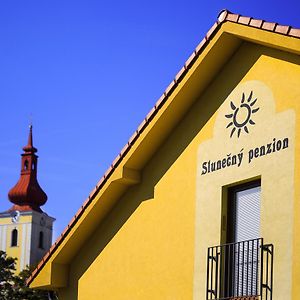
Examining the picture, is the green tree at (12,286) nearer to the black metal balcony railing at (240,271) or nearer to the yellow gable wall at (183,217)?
the yellow gable wall at (183,217)

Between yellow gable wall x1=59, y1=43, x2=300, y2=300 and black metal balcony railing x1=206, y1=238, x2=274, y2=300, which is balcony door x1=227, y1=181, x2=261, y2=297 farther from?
yellow gable wall x1=59, y1=43, x2=300, y2=300

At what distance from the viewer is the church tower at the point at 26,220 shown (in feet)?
442

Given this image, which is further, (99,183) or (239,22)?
(99,183)

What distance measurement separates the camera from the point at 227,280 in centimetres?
1594

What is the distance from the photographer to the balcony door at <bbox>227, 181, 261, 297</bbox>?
1544cm

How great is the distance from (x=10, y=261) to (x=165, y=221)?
6657cm

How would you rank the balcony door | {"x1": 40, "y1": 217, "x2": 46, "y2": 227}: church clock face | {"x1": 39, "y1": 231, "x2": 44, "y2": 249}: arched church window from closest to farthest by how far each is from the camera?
the balcony door
{"x1": 39, "y1": 231, "x2": 44, "y2": 249}: arched church window
{"x1": 40, "y1": 217, "x2": 46, "y2": 227}: church clock face

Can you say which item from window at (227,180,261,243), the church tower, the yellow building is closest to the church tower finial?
the church tower

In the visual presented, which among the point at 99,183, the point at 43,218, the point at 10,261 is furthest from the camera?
the point at 43,218

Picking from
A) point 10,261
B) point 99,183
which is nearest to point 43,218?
point 10,261

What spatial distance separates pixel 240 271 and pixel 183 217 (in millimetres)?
1822

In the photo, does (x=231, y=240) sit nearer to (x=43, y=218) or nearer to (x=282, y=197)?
(x=282, y=197)

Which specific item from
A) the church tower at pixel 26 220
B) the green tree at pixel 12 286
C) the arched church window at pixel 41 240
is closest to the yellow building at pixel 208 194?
the green tree at pixel 12 286

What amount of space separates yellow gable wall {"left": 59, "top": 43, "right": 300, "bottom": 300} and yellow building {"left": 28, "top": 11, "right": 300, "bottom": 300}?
0.07ft
